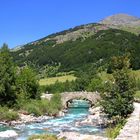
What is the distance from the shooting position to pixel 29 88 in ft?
339

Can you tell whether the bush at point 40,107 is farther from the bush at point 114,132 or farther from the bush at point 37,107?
the bush at point 114,132

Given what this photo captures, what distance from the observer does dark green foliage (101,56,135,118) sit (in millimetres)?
62875

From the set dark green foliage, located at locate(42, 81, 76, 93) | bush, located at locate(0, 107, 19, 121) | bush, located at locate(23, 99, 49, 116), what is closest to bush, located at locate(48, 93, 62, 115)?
bush, located at locate(23, 99, 49, 116)

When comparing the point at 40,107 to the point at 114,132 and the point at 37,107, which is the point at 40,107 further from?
the point at 114,132

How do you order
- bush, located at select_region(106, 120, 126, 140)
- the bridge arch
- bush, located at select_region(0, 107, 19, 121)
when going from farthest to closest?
the bridge arch, bush, located at select_region(0, 107, 19, 121), bush, located at select_region(106, 120, 126, 140)

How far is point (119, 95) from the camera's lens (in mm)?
63469

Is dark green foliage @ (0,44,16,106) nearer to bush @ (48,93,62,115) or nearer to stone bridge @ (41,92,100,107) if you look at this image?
bush @ (48,93,62,115)

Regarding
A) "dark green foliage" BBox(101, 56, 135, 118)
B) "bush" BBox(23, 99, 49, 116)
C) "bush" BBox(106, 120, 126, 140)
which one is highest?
"dark green foliage" BBox(101, 56, 135, 118)

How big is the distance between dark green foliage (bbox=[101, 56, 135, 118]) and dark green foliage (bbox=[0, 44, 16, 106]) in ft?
99.3

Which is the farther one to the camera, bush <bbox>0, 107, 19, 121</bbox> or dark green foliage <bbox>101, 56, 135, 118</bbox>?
bush <bbox>0, 107, 19, 121</bbox>

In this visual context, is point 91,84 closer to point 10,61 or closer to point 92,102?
point 92,102

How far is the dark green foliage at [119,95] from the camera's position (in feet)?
206

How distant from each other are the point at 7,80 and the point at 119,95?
3333 cm

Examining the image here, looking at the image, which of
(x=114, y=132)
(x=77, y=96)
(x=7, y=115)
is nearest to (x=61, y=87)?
(x=77, y=96)
